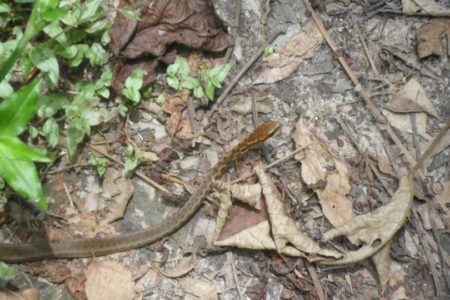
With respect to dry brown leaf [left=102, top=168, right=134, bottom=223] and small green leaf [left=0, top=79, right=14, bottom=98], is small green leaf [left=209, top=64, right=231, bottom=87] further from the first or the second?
small green leaf [left=0, top=79, right=14, bottom=98]

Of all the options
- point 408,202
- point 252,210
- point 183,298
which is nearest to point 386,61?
point 408,202

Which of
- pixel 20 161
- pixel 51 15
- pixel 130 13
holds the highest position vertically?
pixel 51 15

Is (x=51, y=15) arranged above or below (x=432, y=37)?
above

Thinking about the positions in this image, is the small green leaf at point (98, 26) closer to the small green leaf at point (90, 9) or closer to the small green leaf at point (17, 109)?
the small green leaf at point (90, 9)

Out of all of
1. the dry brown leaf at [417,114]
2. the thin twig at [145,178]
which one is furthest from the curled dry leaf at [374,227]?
the thin twig at [145,178]

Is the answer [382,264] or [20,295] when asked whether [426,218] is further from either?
[20,295]

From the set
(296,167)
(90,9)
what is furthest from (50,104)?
(296,167)

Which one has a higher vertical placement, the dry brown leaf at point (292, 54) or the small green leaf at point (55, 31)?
the small green leaf at point (55, 31)
